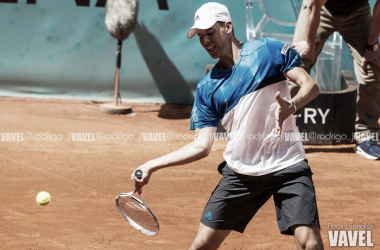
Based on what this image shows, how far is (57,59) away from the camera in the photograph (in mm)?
11031

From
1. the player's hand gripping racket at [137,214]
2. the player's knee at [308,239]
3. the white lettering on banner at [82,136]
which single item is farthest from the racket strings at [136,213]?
the white lettering on banner at [82,136]

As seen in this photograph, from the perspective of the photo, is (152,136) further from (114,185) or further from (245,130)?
(245,130)

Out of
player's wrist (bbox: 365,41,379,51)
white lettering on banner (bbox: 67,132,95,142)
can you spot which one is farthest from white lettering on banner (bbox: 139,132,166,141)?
player's wrist (bbox: 365,41,379,51)

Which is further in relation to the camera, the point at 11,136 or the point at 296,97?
the point at 11,136

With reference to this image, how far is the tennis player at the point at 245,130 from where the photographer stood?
423 centimetres

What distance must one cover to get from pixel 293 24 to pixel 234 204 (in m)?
6.43

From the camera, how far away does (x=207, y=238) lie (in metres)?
4.30

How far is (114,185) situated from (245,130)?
3.13 metres

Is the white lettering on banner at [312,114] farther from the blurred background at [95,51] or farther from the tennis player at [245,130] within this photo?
the tennis player at [245,130]

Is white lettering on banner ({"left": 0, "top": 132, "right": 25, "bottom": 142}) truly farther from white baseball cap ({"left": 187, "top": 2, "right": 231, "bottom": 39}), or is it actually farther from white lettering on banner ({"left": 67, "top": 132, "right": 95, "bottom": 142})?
white baseball cap ({"left": 187, "top": 2, "right": 231, "bottom": 39})

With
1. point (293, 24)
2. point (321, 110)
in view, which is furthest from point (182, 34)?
point (321, 110)

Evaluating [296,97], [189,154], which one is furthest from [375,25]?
[189,154]

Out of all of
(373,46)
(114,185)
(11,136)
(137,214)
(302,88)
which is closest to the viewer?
(302,88)

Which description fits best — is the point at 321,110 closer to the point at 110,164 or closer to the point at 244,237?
the point at 110,164
